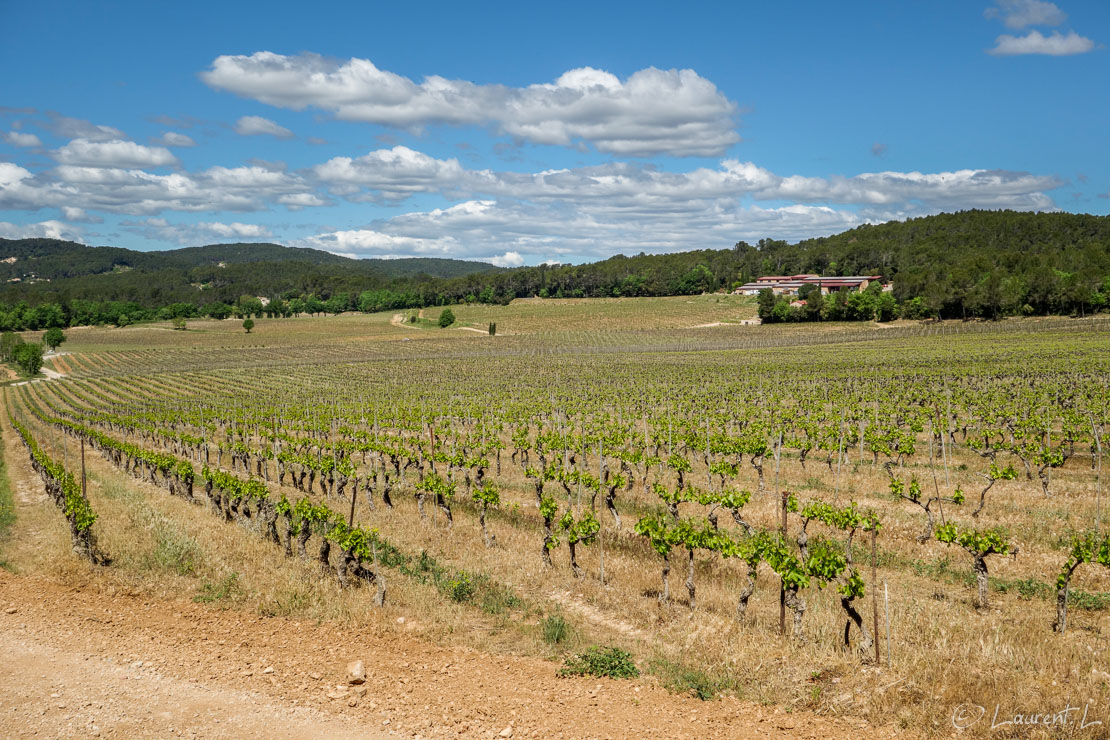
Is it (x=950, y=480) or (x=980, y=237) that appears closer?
(x=950, y=480)

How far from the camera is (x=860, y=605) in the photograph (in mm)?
11875

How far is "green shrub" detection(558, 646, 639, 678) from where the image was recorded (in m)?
9.05

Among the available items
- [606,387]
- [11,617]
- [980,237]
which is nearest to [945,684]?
[11,617]

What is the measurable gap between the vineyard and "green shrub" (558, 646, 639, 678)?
34cm

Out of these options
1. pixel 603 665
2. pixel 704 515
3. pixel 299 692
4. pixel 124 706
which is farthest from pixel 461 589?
pixel 704 515

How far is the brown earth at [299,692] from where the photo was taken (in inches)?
305

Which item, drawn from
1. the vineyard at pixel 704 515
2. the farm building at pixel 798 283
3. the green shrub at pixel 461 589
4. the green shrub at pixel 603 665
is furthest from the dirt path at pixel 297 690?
the farm building at pixel 798 283

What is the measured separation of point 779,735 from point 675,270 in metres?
187

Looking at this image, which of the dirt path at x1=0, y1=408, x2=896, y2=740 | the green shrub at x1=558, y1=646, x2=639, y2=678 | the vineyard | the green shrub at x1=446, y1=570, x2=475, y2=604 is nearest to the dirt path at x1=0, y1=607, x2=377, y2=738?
the dirt path at x1=0, y1=408, x2=896, y2=740

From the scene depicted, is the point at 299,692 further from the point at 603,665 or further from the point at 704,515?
the point at 704,515

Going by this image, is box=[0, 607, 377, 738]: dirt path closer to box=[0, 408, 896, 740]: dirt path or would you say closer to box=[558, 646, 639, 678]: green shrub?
box=[0, 408, 896, 740]: dirt path

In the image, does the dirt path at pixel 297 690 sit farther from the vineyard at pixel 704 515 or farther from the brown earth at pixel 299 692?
the vineyard at pixel 704 515

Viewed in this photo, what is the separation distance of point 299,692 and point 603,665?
4.03 meters

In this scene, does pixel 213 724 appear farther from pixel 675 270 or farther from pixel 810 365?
pixel 675 270
